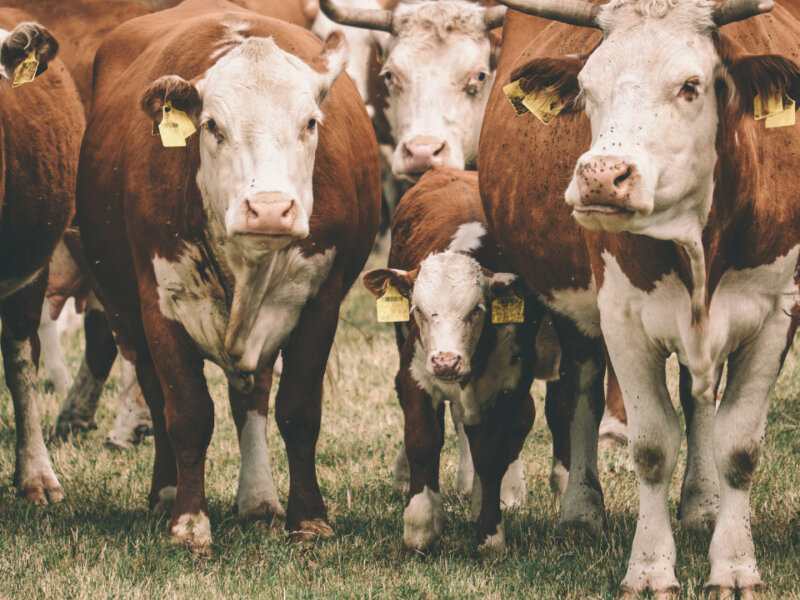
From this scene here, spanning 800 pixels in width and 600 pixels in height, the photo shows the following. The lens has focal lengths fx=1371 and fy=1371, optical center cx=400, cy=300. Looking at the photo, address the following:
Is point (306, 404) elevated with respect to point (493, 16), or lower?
lower

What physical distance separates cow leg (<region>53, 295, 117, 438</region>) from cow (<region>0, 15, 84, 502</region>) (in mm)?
1203

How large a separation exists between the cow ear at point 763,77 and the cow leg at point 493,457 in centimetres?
194

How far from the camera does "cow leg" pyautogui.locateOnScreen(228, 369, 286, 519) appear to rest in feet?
20.1

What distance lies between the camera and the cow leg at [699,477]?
5.84 m

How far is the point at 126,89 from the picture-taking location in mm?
6156

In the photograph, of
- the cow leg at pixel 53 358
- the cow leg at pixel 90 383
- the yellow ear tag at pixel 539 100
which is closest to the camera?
the yellow ear tag at pixel 539 100

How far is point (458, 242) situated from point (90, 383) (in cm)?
294

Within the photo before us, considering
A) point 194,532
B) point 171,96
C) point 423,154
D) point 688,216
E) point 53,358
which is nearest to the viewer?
point 688,216

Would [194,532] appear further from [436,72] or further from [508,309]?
[436,72]

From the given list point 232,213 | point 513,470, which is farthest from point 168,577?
point 513,470

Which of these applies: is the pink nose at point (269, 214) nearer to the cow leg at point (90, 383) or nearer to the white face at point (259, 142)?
the white face at point (259, 142)

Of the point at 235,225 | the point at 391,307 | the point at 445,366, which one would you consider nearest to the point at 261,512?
the point at 391,307

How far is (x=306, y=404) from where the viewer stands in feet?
18.6

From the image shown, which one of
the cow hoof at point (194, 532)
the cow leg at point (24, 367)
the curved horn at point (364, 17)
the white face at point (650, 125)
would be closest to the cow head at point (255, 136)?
the cow hoof at point (194, 532)
